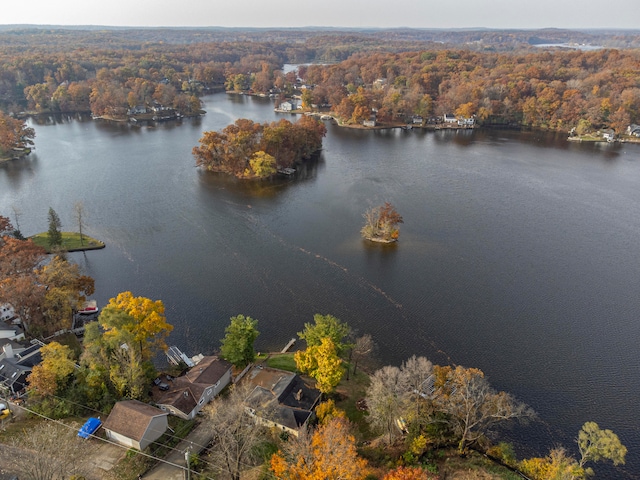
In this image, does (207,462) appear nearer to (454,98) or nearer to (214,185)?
(214,185)

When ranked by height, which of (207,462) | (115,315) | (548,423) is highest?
(115,315)

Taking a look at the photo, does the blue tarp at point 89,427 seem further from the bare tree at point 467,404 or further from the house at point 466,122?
the house at point 466,122

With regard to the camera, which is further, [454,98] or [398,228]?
[454,98]

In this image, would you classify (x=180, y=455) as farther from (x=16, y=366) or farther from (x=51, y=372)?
(x=16, y=366)

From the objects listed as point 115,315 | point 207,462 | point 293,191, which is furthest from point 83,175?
point 207,462

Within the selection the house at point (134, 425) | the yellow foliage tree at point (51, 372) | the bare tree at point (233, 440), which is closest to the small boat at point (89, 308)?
the yellow foliage tree at point (51, 372)

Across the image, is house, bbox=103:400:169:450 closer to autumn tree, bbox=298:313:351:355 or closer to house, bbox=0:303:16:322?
autumn tree, bbox=298:313:351:355
